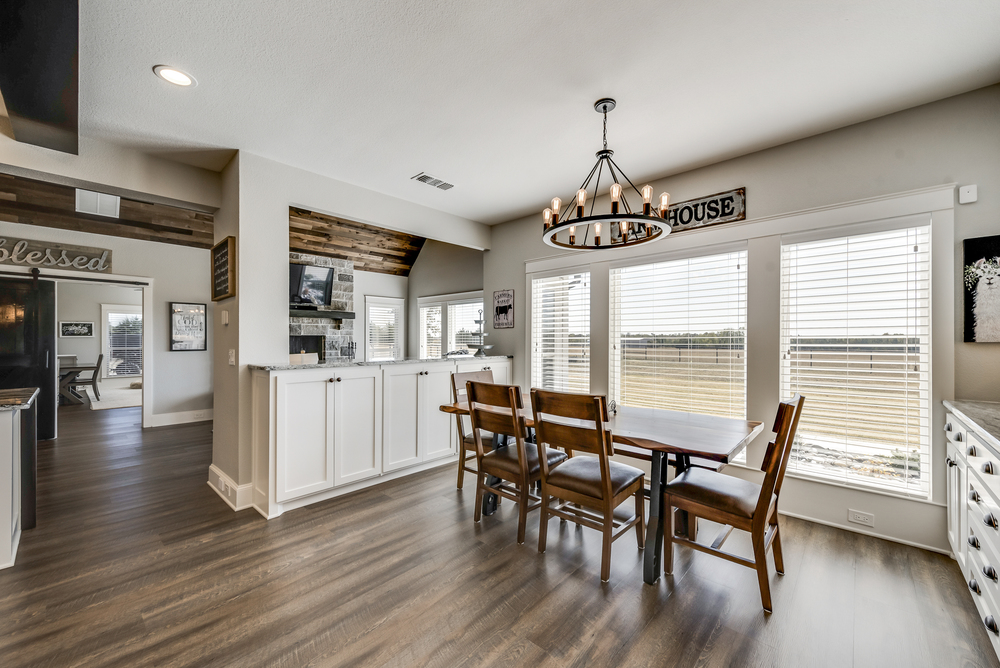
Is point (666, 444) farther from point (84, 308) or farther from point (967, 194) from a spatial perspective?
point (84, 308)

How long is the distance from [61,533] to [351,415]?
1.88m

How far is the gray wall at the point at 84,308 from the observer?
27.1ft

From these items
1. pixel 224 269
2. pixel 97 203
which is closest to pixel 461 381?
pixel 224 269

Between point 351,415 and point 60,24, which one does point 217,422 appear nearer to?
point 351,415

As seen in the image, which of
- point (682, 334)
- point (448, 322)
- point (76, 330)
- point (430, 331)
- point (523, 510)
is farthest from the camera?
point (76, 330)

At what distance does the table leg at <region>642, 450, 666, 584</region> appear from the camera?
2.09 meters

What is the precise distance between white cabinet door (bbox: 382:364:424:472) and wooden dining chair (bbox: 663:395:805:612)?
2.32 m

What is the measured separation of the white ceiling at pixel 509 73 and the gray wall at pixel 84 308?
811cm

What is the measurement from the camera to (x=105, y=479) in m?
3.62

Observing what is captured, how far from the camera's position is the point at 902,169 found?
2.50 meters

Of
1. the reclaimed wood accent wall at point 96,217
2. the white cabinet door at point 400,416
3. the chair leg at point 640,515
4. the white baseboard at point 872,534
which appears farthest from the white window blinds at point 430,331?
the white baseboard at point 872,534

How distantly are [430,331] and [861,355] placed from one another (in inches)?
222

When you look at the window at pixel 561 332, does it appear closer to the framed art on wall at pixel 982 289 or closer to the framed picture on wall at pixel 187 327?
the framed art on wall at pixel 982 289

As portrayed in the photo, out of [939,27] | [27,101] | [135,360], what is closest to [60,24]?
[27,101]
